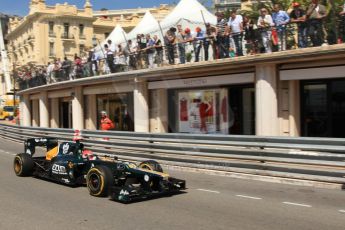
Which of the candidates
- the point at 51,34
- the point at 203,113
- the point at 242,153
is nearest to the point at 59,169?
the point at 242,153

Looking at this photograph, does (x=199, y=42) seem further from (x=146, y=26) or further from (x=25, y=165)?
(x=146, y=26)


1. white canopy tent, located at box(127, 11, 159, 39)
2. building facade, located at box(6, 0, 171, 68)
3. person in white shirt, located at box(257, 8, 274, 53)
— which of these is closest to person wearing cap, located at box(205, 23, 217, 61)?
person in white shirt, located at box(257, 8, 274, 53)

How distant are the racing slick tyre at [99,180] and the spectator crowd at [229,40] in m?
7.34

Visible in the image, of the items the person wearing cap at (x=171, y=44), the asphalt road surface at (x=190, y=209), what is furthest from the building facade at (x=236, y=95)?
the asphalt road surface at (x=190, y=209)

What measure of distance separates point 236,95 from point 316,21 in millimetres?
5529

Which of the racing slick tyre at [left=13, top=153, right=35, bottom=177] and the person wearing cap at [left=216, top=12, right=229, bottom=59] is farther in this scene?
the person wearing cap at [left=216, top=12, right=229, bottom=59]

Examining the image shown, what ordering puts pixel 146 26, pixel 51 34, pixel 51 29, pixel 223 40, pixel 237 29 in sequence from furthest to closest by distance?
1. pixel 51 29
2. pixel 51 34
3. pixel 146 26
4. pixel 223 40
5. pixel 237 29

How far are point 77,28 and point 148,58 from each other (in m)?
72.8

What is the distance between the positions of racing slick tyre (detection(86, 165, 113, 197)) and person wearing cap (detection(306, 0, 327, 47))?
288 inches

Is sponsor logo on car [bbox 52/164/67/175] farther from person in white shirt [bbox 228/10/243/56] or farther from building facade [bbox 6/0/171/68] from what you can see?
building facade [bbox 6/0/171/68]

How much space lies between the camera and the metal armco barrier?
9891 millimetres

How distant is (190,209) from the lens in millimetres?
7898

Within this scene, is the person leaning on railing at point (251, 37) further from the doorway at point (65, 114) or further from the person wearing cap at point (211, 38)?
the doorway at point (65, 114)

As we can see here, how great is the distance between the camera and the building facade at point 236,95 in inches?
566
